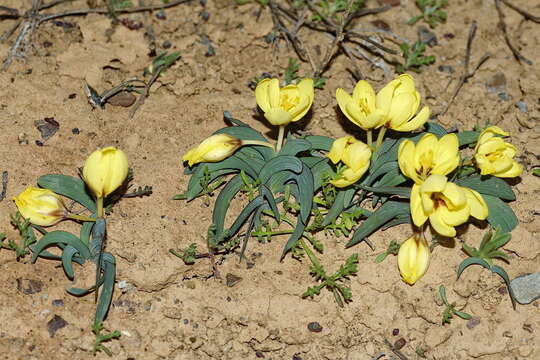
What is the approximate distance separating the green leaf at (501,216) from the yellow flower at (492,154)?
0.69 ft

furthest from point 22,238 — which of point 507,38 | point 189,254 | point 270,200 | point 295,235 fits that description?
point 507,38

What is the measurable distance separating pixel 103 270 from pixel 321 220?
1.03 m

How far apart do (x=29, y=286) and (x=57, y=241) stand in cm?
24

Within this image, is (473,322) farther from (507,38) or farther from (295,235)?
(507,38)

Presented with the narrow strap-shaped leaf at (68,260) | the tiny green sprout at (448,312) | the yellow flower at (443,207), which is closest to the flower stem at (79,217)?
the narrow strap-shaped leaf at (68,260)

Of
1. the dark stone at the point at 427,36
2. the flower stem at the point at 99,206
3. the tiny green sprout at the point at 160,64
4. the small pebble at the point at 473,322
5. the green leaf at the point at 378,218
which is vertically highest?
the tiny green sprout at the point at 160,64

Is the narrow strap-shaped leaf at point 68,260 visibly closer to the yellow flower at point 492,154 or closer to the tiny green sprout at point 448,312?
the tiny green sprout at point 448,312

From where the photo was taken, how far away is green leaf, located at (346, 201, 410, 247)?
10.7ft

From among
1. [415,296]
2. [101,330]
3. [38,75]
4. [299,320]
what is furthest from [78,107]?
[415,296]

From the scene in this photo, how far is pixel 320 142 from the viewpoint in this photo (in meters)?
3.47

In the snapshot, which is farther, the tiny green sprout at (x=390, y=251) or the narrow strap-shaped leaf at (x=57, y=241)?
the tiny green sprout at (x=390, y=251)

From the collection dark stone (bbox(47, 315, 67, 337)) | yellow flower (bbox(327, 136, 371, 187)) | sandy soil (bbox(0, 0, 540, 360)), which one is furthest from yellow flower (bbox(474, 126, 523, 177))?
dark stone (bbox(47, 315, 67, 337))

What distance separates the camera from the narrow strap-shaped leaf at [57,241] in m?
3.08

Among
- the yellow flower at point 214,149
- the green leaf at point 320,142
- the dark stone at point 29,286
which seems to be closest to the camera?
the dark stone at point 29,286
